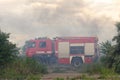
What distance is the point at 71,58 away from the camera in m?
36.8

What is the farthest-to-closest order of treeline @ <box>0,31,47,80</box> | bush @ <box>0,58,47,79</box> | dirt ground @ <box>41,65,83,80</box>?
treeline @ <box>0,31,47,80</box>, bush @ <box>0,58,47,79</box>, dirt ground @ <box>41,65,83,80</box>

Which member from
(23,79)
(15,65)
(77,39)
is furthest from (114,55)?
(77,39)

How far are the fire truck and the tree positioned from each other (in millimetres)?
14966

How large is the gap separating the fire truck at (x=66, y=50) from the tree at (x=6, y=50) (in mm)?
14966

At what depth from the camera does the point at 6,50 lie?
2088 cm

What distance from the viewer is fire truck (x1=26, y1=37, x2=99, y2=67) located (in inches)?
1436

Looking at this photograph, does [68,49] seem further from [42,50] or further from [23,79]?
[23,79]

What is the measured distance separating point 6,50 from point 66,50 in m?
16.2

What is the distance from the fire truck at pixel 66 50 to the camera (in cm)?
3647

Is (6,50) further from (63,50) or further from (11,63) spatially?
(63,50)

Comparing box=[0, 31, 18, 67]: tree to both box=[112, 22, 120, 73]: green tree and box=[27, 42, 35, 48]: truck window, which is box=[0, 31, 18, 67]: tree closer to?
box=[112, 22, 120, 73]: green tree

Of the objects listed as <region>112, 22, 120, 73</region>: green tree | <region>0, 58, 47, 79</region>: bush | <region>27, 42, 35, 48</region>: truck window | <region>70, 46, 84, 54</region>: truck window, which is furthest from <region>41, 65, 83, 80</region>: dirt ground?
<region>27, 42, 35, 48</region>: truck window

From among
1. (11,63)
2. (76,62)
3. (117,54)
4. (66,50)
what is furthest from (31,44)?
(117,54)

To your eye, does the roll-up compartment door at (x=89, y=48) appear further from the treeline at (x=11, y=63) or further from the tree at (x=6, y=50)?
the tree at (x=6, y=50)
